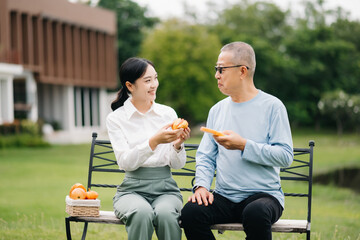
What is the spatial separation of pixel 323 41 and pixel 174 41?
17696 millimetres

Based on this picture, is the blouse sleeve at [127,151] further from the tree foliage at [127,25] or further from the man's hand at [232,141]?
the tree foliage at [127,25]

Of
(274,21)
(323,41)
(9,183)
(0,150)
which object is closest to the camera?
(9,183)

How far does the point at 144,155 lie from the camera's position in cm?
366

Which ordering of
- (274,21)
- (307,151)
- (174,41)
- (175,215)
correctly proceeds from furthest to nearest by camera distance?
(274,21) → (174,41) → (307,151) → (175,215)

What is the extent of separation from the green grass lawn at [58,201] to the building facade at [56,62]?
→ 699cm

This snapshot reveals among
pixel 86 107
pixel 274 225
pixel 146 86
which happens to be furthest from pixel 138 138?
pixel 86 107

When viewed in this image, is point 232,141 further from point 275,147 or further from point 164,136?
point 164,136

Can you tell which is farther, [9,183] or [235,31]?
[235,31]

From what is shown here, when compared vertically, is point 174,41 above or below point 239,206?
above

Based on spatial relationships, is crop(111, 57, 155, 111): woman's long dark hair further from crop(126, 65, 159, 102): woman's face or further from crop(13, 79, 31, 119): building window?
crop(13, 79, 31, 119): building window

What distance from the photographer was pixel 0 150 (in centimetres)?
1947

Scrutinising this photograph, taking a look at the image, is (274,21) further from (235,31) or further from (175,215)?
(175,215)

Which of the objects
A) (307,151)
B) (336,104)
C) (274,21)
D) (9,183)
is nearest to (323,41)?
(274,21)

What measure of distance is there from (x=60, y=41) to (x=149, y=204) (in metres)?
26.5
